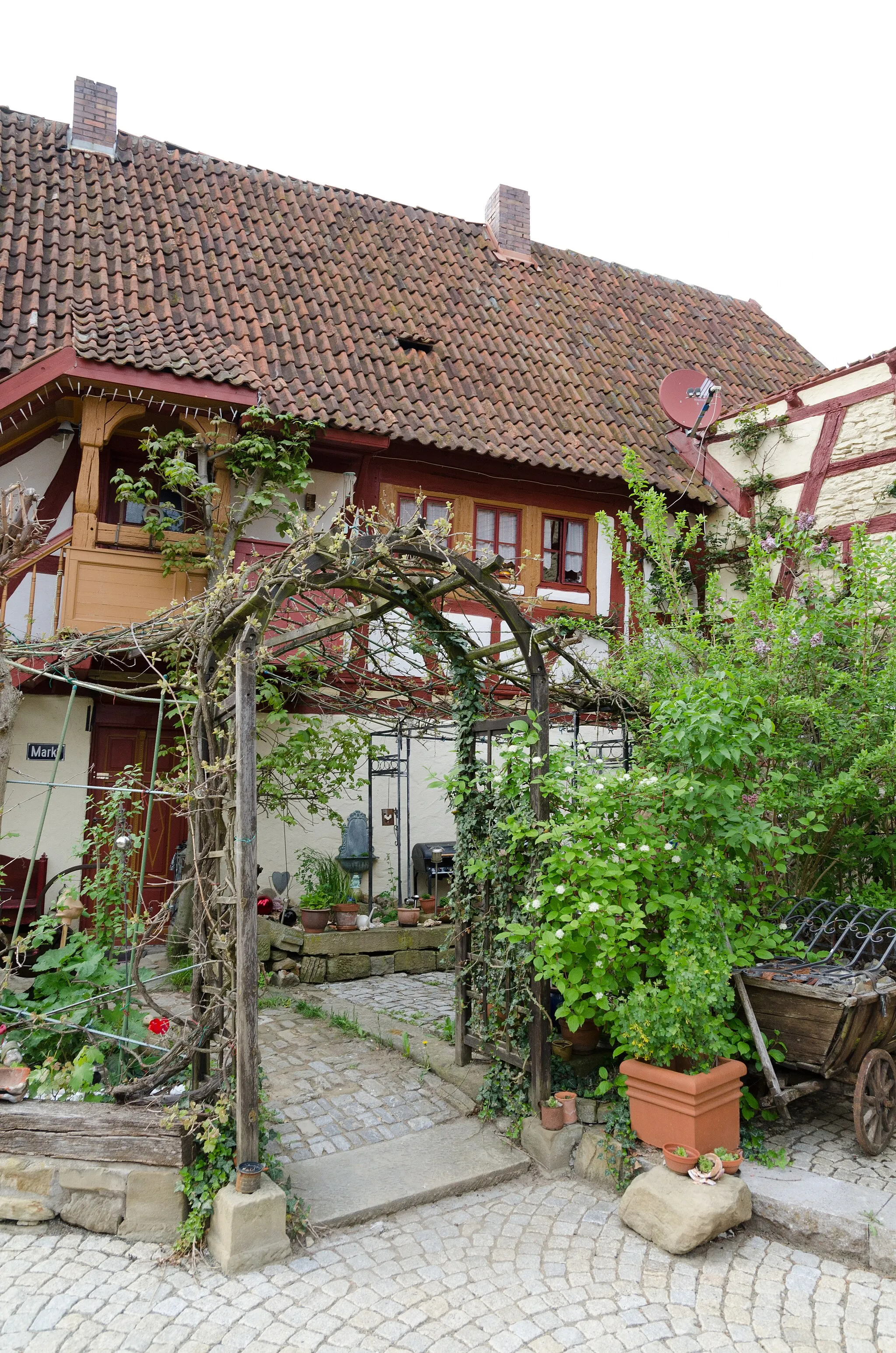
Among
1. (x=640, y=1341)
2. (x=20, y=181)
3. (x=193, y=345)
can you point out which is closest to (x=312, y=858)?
(x=193, y=345)

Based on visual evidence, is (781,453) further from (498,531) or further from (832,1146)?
(832,1146)

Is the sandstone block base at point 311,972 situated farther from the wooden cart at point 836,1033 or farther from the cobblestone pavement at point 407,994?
the wooden cart at point 836,1033

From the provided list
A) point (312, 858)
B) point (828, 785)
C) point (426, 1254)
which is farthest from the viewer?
point (312, 858)

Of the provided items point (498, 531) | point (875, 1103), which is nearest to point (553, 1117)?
point (875, 1103)

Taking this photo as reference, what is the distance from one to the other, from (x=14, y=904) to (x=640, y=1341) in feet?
22.6

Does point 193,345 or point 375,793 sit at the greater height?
point 193,345

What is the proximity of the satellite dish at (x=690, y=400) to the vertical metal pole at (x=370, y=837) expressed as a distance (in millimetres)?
5702

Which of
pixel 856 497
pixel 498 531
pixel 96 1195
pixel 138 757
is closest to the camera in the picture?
pixel 96 1195

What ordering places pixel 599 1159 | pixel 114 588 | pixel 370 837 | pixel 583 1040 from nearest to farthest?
1. pixel 599 1159
2. pixel 583 1040
3. pixel 114 588
4. pixel 370 837

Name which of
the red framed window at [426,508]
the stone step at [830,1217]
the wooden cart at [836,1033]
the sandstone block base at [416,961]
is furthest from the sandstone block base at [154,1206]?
the red framed window at [426,508]

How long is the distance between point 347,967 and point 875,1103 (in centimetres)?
477

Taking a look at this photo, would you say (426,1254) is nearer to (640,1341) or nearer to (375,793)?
(640,1341)

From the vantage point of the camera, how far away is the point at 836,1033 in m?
4.40

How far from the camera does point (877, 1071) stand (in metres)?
4.62
